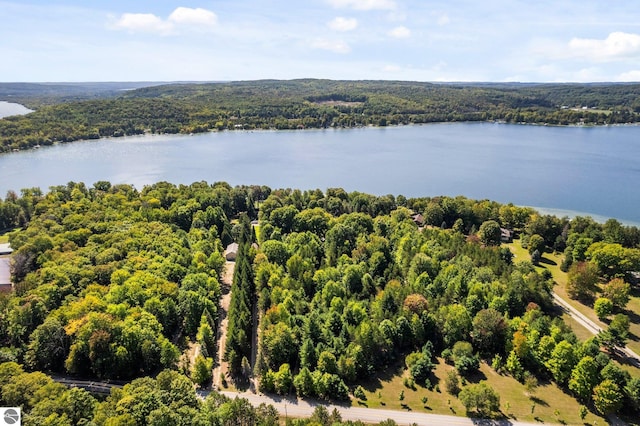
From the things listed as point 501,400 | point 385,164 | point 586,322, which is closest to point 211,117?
point 385,164

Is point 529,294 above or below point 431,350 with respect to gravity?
above

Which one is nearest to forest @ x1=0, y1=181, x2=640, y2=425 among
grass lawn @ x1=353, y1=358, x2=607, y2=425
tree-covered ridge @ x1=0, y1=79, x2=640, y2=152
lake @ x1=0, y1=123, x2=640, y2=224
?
grass lawn @ x1=353, y1=358, x2=607, y2=425

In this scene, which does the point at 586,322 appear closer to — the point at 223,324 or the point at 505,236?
the point at 505,236

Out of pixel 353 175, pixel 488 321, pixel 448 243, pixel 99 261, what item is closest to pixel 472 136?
pixel 353 175

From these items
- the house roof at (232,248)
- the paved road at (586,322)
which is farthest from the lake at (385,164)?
the paved road at (586,322)

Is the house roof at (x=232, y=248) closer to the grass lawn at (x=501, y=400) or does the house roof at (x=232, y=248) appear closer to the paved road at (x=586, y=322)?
the grass lawn at (x=501, y=400)

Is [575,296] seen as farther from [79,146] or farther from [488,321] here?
[79,146]

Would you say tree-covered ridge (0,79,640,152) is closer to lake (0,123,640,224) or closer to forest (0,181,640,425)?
lake (0,123,640,224)
